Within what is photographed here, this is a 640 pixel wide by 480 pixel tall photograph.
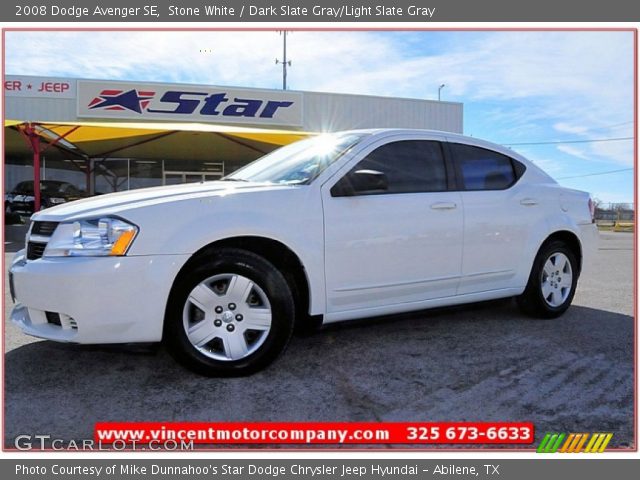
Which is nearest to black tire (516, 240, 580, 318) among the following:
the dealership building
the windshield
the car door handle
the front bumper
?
the car door handle

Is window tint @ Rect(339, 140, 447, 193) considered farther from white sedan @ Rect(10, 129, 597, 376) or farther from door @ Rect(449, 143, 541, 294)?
door @ Rect(449, 143, 541, 294)

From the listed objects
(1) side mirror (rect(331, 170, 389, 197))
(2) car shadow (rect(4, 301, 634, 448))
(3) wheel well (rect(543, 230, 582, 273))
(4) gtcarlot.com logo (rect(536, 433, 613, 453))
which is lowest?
(4) gtcarlot.com logo (rect(536, 433, 613, 453))

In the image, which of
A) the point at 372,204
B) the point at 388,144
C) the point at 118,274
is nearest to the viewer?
the point at 118,274

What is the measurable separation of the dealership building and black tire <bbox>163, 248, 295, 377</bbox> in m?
11.8

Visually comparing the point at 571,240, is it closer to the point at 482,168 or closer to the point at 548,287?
the point at 548,287

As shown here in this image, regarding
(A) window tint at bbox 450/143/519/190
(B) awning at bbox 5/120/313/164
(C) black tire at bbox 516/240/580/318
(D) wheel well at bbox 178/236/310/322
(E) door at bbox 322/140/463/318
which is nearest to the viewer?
(D) wheel well at bbox 178/236/310/322

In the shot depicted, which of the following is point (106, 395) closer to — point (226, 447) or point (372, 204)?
point (226, 447)

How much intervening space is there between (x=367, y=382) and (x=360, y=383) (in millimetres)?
45

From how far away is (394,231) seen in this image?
11.1ft

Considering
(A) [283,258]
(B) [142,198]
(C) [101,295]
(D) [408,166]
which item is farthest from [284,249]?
(D) [408,166]

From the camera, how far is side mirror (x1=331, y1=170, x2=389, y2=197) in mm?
3230

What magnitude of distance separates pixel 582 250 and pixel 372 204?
2491 millimetres

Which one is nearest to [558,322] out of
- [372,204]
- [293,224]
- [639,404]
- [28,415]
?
[639,404]

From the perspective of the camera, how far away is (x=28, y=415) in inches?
97.8
